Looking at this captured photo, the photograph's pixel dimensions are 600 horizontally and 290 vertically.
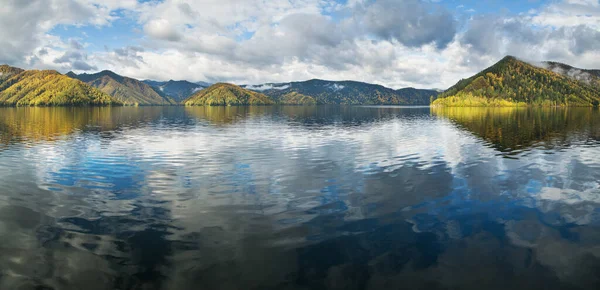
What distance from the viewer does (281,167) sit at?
140 feet

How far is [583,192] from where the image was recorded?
31.7m

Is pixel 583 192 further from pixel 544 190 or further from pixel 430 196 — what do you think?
pixel 430 196

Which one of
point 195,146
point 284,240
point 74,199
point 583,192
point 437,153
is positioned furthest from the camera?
point 195,146

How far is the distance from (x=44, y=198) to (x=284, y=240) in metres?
21.9

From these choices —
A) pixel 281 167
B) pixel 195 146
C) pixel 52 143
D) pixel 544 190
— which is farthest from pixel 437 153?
pixel 52 143

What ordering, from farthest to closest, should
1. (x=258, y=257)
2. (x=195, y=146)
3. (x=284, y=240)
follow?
(x=195, y=146) < (x=284, y=240) < (x=258, y=257)

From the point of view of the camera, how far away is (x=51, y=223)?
75.9ft

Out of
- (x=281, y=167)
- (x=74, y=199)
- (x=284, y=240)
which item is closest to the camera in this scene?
(x=284, y=240)

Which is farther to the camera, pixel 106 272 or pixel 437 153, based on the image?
pixel 437 153

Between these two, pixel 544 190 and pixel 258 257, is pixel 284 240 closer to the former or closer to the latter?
pixel 258 257

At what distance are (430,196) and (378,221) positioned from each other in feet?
27.7

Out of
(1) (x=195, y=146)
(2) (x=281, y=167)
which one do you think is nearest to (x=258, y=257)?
(2) (x=281, y=167)

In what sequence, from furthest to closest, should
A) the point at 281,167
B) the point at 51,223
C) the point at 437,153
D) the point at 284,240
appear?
the point at 437,153, the point at 281,167, the point at 51,223, the point at 284,240

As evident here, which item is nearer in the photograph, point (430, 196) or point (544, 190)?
point (430, 196)
